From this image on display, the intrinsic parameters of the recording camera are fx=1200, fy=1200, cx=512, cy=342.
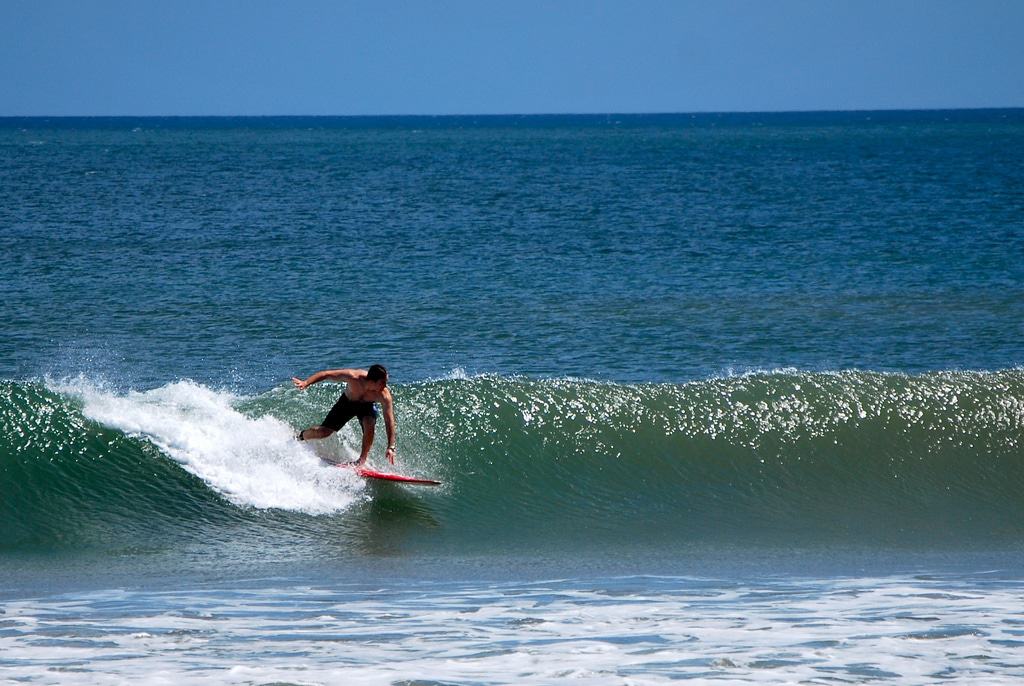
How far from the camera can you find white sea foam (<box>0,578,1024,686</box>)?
638 centimetres

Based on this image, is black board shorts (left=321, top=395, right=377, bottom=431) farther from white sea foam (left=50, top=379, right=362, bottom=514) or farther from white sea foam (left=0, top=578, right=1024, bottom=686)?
white sea foam (left=0, top=578, right=1024, bottom=686)

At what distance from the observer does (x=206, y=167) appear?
220 ft

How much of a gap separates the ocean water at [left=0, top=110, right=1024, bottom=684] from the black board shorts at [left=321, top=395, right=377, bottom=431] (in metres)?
0.40

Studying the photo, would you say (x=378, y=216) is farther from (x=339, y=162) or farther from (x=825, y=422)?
(x=339, y=162)

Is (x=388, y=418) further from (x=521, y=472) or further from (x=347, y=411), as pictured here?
(x=521, y=472)

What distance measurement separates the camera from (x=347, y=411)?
11164 millimetres

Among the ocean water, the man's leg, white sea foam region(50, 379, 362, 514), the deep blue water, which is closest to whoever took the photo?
the ocean water

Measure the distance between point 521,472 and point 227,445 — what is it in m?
2.84

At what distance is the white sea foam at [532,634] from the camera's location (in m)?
6.38

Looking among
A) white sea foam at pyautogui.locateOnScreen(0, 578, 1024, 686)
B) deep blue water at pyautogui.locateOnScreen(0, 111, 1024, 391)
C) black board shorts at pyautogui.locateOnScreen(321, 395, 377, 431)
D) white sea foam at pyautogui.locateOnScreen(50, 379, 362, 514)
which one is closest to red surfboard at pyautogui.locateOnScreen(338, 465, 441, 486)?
white sea foam at pyautogui.locateOnScreen(50, 379, 362, 514)

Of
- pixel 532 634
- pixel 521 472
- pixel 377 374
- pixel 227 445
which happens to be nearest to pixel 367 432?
pixel 377 374

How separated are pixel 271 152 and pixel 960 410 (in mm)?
82605

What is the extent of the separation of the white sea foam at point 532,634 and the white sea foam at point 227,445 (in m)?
2.31

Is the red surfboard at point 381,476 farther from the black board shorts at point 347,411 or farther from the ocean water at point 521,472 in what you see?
the black board shorts at point 347,411
